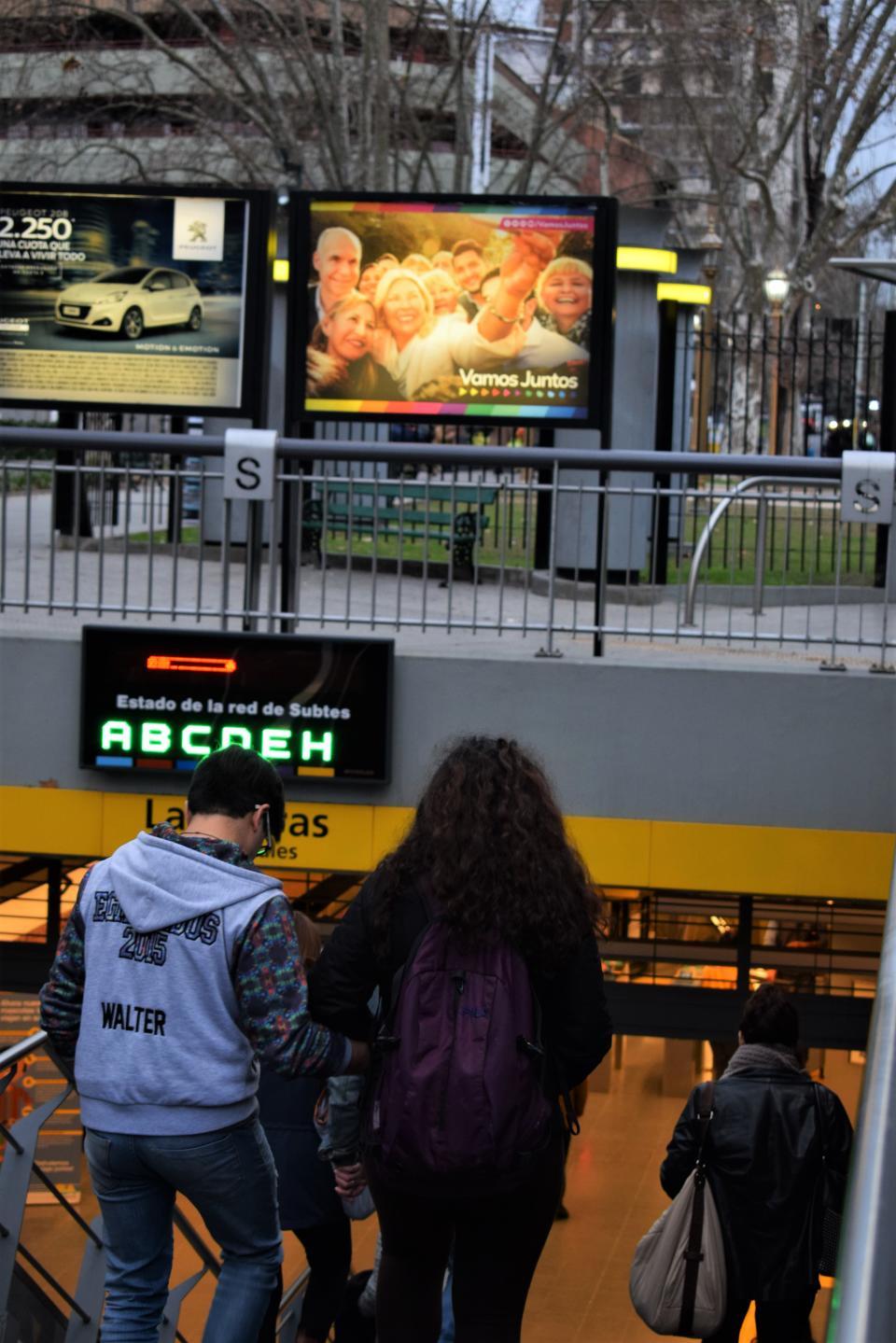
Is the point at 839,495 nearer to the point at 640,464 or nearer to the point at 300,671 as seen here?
the point at 640,464

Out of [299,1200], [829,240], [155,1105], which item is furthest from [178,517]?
[829,240]

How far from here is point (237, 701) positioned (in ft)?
25.3

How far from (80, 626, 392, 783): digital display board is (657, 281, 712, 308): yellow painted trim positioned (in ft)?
25.1

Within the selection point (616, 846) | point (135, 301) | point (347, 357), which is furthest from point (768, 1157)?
point (135, 301)

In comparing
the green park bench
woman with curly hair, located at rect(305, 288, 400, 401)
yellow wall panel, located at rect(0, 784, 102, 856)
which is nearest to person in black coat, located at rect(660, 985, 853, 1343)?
the green park bench

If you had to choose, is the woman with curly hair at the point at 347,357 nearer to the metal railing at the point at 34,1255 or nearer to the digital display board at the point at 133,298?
the digital display board at the point at 133,298

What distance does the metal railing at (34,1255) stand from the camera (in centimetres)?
480

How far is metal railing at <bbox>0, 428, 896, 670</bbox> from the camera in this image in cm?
757

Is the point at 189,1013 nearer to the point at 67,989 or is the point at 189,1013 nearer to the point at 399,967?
the point at 67,989

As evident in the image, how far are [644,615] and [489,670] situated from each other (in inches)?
36.7

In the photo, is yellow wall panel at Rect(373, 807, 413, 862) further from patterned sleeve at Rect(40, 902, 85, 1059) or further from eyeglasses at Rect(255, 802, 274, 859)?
patterned sleeve at Rect(40, 902, 85, 1059)

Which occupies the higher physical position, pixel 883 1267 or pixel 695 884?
pixel 883 1267

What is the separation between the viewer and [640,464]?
7426mm

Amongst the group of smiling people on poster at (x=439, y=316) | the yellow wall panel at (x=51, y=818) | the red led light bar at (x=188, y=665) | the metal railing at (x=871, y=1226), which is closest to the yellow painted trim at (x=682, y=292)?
the group of smiling people on poster at (x=439, y=316)
